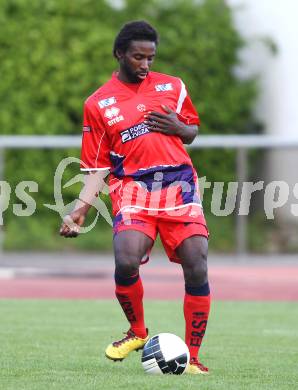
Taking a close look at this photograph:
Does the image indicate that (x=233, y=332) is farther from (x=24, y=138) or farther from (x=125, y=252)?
(x=24, y=138)

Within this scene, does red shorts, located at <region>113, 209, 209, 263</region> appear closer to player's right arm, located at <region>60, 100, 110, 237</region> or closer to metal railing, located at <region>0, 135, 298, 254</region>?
player's right arm, located at <region>60, 100, 110, 237</region>

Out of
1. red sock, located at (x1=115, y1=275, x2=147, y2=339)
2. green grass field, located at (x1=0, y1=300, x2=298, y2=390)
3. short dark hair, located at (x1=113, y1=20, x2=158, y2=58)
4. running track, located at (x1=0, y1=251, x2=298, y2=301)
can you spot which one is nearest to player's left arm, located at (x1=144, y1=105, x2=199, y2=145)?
short dark hair, located at (x1=113, y1=20, x2=158, y2=58)

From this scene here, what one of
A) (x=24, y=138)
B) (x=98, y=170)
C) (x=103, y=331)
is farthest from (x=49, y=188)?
(x=98, y=170)

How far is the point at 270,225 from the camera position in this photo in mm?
20922

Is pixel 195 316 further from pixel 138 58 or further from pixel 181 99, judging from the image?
pixel 138 58

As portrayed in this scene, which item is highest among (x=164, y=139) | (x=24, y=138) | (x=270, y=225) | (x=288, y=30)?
(x=164, y=139)

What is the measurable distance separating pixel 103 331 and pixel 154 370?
307 cm

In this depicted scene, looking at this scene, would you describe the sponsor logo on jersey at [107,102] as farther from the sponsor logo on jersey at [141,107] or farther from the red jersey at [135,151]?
the sponsor logo on jersey at [141,107]

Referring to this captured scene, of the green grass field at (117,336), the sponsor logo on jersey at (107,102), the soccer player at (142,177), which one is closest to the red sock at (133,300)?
the soccer player at (142,177)

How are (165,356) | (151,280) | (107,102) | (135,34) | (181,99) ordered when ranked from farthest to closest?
(151,280)
(181,99)
(107,102)
(135,34)
(165,356)

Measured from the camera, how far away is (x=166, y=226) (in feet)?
24.6

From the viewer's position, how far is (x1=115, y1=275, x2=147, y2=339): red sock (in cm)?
755

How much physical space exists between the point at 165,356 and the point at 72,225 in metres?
1.06

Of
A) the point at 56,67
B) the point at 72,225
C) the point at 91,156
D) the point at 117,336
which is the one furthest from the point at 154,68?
the point at 72,225
